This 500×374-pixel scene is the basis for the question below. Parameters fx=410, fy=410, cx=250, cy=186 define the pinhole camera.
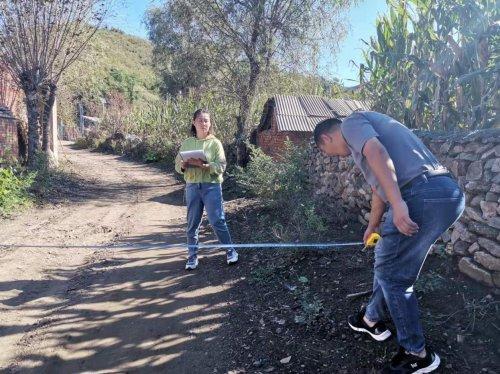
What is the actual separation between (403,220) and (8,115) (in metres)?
13.2

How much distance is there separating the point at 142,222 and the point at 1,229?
2.51 m

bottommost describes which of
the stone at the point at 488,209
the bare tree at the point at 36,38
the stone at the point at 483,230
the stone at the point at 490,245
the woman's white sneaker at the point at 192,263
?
the woman's white sneaker at the point at 192,263

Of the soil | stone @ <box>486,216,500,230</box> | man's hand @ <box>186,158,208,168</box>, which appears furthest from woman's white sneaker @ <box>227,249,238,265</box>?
stone @ <box>486,216,500,230</box>

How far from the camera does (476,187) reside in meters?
3.66

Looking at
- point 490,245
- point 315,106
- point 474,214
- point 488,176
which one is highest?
point 315,106

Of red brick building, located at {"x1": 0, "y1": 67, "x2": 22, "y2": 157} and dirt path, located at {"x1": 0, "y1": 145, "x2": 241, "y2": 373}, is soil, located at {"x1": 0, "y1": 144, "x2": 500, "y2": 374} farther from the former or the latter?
red brick building, located at {"x1": 0, "y1": 67, "x2": 22, "y2": 157}

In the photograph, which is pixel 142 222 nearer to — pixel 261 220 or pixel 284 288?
pixel 261 220

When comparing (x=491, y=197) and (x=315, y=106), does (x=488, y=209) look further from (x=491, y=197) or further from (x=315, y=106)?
(x=315, y=106)

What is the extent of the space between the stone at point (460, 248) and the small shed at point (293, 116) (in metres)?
7.95

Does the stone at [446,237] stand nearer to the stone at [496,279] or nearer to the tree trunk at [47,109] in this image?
the stone at [496,279]

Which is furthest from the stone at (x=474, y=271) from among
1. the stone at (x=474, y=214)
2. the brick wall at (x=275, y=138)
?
the brick wall at (x=275, y=138)

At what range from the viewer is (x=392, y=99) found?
6.06 meters

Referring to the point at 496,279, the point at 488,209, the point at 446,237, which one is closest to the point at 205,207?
the point at 446,237

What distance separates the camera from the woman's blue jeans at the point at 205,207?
16.9 feet
